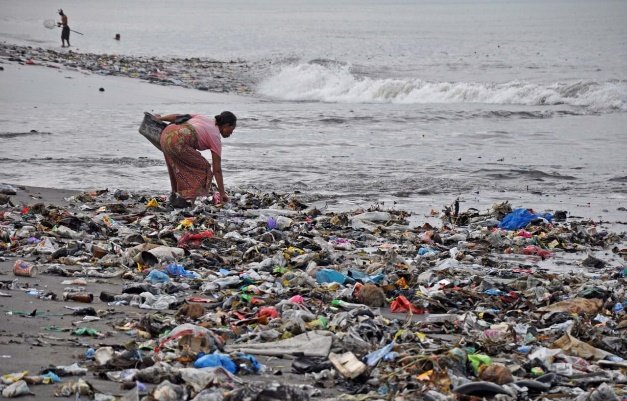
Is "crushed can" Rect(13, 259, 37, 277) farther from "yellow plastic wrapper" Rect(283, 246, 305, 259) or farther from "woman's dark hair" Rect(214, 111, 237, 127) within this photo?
"woman's dark hair" Rect(214, 111, 237, 127)

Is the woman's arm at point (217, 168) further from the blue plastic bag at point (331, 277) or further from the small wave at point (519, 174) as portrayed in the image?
the small wave at point (519, 174)

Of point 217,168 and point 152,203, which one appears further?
point 152,203

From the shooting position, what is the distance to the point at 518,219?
970cm

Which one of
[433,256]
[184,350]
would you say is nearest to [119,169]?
[433,256]

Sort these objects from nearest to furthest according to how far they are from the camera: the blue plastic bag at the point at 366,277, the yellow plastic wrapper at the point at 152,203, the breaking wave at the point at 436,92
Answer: the blue plastic bag at the point at 366,277 → the yellow plastic wrapper at the point at 152,203 → the breaking wave at the point at 436,92

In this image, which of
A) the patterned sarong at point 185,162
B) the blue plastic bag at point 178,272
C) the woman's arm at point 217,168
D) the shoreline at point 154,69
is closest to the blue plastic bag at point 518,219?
the woman's arm at point 217,168

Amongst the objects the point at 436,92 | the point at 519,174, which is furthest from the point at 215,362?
the point at 436,92

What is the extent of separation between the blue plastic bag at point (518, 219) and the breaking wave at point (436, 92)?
14.2 meters

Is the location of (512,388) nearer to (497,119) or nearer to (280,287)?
(280,287)

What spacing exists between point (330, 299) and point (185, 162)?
13.1ft

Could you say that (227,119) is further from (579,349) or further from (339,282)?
(579,349)

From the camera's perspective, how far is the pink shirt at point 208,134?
31.2 feet

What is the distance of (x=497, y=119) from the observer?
68.2 ft

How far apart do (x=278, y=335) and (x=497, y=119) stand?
53.6ft
